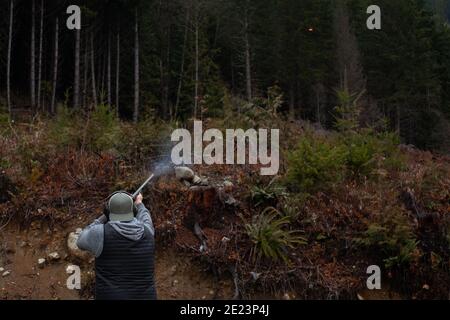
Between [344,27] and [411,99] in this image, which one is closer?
[411,99]

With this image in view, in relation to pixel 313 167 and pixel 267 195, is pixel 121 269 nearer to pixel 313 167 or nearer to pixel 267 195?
pixel 267 195

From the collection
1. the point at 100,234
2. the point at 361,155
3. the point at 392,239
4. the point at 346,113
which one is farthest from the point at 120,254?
the point at 346,113

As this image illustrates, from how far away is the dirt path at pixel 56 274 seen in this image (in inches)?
259

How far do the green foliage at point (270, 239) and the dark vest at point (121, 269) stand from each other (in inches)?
108

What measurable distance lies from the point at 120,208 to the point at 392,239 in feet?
13.0

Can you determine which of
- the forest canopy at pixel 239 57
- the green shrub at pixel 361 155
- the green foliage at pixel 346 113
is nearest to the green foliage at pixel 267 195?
the green shrub at pixel 361 155

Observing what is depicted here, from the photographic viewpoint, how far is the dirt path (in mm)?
6590

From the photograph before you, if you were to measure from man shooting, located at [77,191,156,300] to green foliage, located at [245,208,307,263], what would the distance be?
2693 millimetres

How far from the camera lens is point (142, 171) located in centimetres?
802

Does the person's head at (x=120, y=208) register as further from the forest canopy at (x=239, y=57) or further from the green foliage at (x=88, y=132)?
the forest canopy at (x=239, y=57)

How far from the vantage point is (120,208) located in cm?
430

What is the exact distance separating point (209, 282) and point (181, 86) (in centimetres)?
2212
